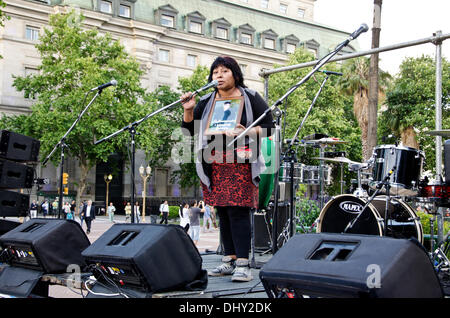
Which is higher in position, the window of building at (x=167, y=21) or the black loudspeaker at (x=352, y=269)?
the window of building at (x=167, y=21)

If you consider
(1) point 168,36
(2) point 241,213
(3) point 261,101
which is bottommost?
(2) point 241,213

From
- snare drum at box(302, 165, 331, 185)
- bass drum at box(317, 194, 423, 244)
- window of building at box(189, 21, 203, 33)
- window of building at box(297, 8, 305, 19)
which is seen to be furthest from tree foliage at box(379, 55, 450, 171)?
window of building at box(297, 8, 305, 19)

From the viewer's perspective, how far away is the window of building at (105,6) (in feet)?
130

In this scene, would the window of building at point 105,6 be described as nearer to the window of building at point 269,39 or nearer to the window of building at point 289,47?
the window of building at point 269,39

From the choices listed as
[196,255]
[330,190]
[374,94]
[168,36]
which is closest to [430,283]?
[196,255]

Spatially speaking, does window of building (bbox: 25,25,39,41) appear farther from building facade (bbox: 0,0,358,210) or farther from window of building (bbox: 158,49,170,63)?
window of building (bbox: 158,49,170,63)

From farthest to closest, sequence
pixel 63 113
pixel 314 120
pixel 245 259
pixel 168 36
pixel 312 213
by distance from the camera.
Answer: pixel 168 36, pixel 314 120, pixel 63 113, pixel 312 213, pixel 245 259

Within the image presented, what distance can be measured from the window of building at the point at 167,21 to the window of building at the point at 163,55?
2490mm

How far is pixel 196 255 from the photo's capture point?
424 centimetres

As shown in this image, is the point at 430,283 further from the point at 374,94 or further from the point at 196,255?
the point at 374,94

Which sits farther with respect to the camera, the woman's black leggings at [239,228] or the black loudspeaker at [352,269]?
the woman's black leggings at [239,228]

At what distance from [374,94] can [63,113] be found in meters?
22.4

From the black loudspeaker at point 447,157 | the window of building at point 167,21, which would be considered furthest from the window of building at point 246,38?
the black loudspeaker at point 447,157
